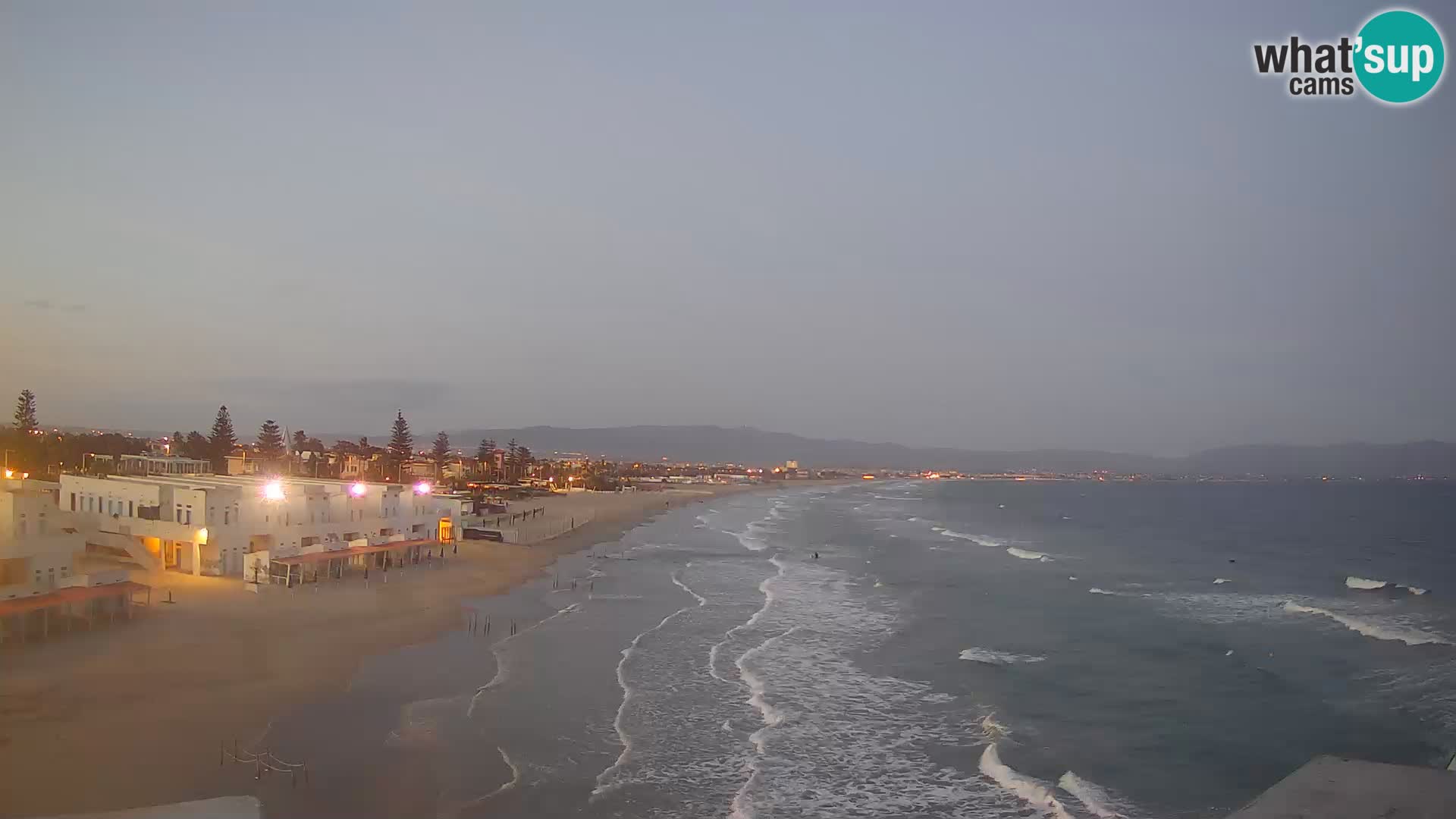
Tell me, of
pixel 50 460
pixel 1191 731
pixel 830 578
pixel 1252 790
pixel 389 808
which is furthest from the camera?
pixel 50 460

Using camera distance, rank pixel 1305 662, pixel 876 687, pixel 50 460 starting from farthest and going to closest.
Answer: pixel 50 460
pixel 1305 662
pixel 876 687

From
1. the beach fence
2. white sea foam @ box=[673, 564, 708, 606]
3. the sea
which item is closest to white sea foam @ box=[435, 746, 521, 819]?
the sea

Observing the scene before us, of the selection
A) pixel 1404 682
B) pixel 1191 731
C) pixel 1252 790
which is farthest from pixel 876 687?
pixel 1404 682

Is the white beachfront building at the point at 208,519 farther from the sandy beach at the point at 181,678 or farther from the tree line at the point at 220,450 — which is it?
the tree line at the point at 220,450

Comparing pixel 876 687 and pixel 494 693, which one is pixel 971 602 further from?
pixel 494 693

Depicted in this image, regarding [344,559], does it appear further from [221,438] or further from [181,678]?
[221,438]

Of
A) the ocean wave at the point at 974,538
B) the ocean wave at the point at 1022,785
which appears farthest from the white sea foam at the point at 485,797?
the ocean wave at the point at 974,538
